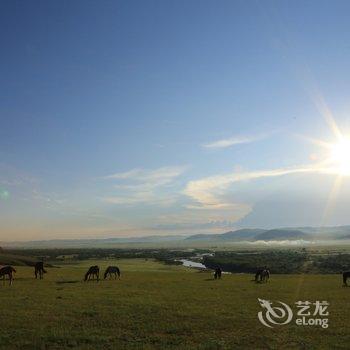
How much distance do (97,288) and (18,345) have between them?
1816 centimetres

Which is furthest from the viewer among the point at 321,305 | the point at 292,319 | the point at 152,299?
the point at 152,299

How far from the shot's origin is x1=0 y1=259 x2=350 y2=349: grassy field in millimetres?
18734

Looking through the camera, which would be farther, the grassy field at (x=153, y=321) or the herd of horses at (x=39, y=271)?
the herd of horses at (x=39, y=271)

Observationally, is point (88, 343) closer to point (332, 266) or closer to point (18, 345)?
point (18, 345)

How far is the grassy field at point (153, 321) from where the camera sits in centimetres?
1873

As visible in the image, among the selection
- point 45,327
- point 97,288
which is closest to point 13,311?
point 45,327

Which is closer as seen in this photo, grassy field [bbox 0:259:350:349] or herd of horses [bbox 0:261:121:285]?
grassy field [bbox 0:259:350:349]

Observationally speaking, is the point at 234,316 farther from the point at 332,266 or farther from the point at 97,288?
the point at 332,266

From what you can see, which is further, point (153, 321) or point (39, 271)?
point (39, 271)

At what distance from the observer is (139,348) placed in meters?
17.9

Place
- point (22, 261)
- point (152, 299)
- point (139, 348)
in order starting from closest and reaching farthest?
point (139, 348), point (152, 299), point (22, 261)

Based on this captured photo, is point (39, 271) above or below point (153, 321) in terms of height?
above

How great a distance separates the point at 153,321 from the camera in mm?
22594

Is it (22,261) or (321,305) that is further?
(22,261)
